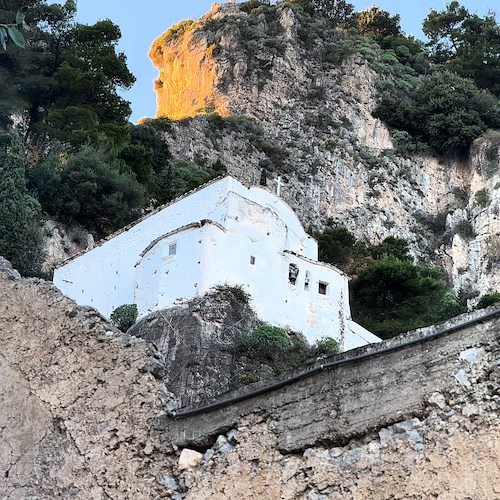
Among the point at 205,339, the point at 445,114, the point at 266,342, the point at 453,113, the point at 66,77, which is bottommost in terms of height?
the point at 205,339

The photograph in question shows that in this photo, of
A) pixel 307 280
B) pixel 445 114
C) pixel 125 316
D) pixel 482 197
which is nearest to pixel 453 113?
pixel 445 114

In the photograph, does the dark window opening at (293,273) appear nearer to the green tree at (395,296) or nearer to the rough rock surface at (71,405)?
the green tree at (395,296)

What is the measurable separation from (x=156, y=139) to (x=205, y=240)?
20.0m

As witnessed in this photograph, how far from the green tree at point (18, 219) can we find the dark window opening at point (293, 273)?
749cm

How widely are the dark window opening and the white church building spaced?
0.03 metres

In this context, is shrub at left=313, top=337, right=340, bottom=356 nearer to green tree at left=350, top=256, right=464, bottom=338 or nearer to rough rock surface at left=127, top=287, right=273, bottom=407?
rough rock surface at left=127, top=287, right=273, bottom=407

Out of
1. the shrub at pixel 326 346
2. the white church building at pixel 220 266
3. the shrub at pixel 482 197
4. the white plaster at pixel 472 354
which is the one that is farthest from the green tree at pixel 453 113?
the white plaster at pixel 472 354

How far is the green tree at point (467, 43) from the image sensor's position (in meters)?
64.2

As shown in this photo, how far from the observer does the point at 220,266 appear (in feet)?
93.6

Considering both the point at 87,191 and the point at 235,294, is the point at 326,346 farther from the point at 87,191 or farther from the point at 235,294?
the point at 87,191

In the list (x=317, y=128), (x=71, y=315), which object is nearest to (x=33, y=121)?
(x=317, y=128)

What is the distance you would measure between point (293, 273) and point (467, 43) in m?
41.3

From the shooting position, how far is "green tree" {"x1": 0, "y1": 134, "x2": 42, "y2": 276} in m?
31.1

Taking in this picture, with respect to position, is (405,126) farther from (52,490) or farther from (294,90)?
(52,490)
